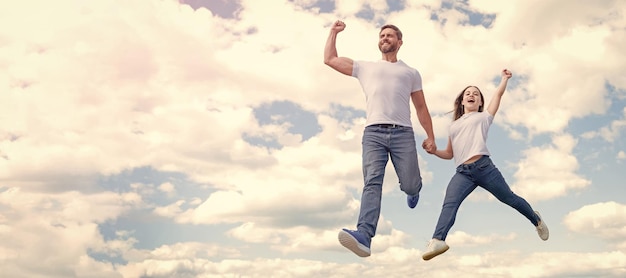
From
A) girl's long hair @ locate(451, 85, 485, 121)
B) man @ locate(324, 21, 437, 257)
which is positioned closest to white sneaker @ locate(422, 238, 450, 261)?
man @ locate(324, 21, 437, 257)

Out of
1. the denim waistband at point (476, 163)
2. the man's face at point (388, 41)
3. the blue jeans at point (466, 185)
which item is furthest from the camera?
the denim waistband at point (476, 163)

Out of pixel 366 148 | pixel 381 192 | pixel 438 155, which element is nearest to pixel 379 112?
pixel 366 148

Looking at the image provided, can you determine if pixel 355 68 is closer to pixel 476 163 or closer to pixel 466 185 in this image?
pixel 476 163

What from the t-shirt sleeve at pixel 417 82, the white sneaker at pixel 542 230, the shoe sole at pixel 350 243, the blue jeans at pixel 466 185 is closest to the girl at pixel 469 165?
the blue jeans at pixel 466 185

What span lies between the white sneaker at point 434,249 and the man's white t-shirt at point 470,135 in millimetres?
1408

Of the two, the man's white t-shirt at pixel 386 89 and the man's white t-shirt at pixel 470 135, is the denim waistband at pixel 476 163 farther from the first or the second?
the man's white t-shirt at pixel 386 89

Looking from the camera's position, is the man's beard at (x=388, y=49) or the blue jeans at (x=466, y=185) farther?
the blue jeans at (x=466, y=185)

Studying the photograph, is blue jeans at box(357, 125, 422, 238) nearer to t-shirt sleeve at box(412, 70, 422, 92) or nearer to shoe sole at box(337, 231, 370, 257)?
shoe sole at box(337, 231, 370, 257)

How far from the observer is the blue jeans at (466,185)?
10562 mm

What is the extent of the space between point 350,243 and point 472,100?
161 inches

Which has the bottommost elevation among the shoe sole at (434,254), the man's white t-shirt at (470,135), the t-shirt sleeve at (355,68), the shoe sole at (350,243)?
the shoe sole at (350,243)

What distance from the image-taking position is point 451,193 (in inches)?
422

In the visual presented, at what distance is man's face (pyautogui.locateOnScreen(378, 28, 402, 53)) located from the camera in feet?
31.5

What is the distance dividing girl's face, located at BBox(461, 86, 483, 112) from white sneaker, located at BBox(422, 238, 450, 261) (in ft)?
7.98
